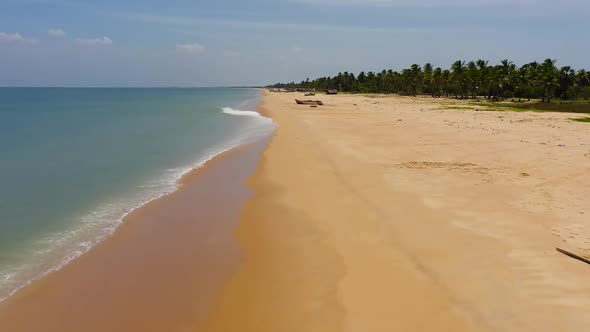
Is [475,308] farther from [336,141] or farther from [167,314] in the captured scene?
[336,141]

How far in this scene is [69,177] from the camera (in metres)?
18.8

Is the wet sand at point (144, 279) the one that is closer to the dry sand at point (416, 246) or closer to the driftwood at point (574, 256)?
the dry sand at point (416, 246)

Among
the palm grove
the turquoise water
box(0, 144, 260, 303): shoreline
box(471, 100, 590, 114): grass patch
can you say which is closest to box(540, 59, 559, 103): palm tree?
the palm grove

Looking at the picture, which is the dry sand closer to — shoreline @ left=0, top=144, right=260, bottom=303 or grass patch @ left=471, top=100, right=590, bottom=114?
shoreline @ left=0, top=144, right=260, bottom=303

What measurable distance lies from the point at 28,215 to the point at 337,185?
10.3 metres

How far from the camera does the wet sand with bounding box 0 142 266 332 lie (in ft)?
23.9

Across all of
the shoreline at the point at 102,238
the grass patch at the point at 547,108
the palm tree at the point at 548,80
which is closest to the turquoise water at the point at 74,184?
the shoreline at the point at 102,238

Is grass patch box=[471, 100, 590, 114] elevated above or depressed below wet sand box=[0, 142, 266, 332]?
above

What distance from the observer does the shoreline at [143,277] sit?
735 cm

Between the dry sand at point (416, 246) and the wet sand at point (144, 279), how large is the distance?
0.60 m

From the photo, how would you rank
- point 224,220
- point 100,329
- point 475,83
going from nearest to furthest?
point 100,329
point 224,220
point 475,83

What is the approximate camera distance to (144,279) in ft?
29.1

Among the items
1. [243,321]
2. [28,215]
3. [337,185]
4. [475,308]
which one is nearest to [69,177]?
[28,215]

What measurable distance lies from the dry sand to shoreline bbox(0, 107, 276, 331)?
0.68 metres
